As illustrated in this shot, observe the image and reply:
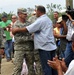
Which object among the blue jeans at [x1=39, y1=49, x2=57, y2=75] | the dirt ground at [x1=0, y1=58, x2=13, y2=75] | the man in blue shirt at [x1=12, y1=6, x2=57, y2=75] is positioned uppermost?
the man in blue shirt at [x1=12, y1=6, x2=57, y2=75]

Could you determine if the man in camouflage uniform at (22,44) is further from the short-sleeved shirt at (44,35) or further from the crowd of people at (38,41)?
the short-sleeved shirt at (44,35)

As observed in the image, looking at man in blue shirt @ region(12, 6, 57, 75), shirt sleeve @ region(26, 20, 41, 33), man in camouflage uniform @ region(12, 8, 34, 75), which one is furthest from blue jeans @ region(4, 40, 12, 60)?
shirt sleeve @ region(26, 20, 41, 33)

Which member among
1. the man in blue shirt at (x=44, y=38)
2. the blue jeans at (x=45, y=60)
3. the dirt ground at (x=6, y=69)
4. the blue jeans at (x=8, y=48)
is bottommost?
the dirt ground at (x=6, y=69)

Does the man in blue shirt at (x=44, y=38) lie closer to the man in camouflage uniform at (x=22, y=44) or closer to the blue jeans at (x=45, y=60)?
the blue jeans at (x=45, y=60)

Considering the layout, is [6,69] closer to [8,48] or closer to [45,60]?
[8,48]

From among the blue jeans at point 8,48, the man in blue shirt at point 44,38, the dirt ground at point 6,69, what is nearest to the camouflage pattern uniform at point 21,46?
the man in blue shirt at point 44,38

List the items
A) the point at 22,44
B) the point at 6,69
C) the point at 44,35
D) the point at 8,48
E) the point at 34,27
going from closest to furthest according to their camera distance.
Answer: the point at 34,27
the point at 44,35
the point at 22,44
the point at 6,69
the point at 8,48

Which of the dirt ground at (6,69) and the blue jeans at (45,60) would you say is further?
the dirt ground at (6,69)

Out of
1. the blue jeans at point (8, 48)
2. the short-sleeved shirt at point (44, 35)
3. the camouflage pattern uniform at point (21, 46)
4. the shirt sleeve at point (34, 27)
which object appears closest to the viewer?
the shirt sleeve at point (34, 27)

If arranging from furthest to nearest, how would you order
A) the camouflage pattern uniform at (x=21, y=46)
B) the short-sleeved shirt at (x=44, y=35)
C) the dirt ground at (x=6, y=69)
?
the dirt ground at (x=6, y=69) → the camouflage pattern uniform at (x=21, y=46) → the short-sleeved shirt at (x=44, y=35)

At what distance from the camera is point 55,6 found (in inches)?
1009

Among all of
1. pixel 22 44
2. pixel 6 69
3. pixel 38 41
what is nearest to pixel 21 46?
pixel 22 44

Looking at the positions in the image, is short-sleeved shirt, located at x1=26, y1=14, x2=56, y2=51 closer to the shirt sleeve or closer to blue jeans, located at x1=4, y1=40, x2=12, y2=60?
the shirt sleeve

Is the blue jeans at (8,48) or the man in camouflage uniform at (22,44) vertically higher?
the man in camouflage uniform at (22,44)
